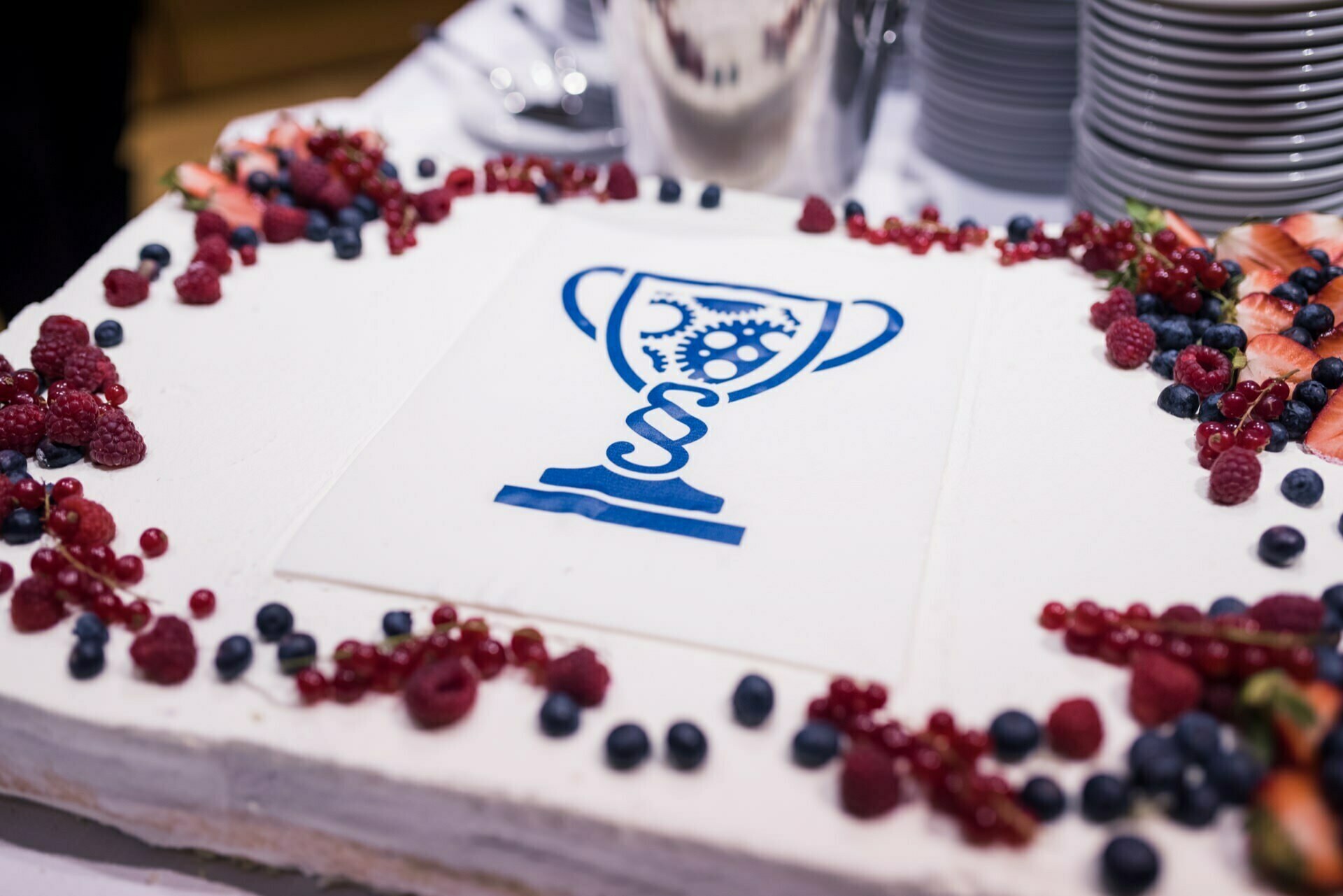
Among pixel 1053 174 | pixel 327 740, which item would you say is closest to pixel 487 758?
pixel 327 740

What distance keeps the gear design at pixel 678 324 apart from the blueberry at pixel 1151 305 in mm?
483

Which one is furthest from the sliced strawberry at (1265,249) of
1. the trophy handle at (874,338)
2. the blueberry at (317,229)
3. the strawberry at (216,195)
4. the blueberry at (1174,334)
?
the strawberry at (216,195)

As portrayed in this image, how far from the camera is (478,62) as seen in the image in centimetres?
198

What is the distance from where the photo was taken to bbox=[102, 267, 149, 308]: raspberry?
1.30 metres

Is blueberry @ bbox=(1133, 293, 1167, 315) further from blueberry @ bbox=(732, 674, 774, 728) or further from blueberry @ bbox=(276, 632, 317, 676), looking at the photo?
blueberry @ bbox=(276, 632, 317, 676)

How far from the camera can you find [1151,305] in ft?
4.05

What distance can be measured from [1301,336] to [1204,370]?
106 millimetres

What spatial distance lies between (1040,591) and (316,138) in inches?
43.7

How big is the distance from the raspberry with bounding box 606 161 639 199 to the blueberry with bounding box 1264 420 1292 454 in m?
0.80

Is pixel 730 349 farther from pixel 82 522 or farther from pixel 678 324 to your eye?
pixel 82 522

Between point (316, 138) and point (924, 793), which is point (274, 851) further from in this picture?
point (316, 138)

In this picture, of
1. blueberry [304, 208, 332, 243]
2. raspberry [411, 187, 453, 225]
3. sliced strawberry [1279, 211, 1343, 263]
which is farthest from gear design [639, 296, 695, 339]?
sliced strawberry [1279, 211, 1343, 263]

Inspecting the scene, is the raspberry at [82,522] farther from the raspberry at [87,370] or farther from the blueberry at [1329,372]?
the blueberry at [1329,372]

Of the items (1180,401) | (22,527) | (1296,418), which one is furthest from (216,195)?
(1296,418)
